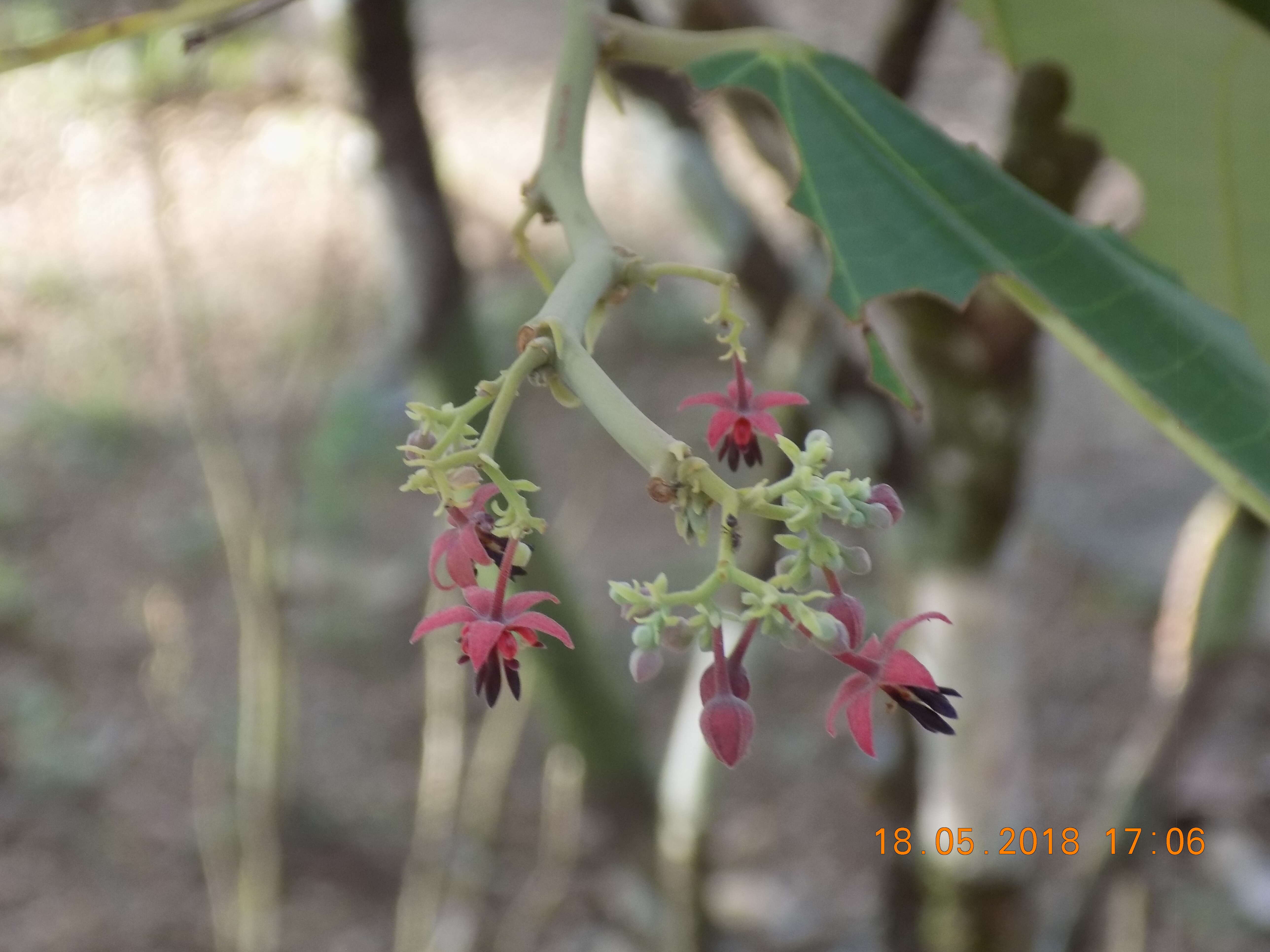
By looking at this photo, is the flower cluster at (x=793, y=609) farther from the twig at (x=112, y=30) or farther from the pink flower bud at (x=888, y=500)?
the twig at (x=112, y=30)

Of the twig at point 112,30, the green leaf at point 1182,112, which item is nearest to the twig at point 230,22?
the twig at point 112,30

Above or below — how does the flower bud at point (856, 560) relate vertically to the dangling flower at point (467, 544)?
above

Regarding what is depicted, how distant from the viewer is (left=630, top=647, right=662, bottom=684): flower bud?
1.42 feet

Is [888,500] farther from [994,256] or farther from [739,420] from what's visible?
[994,256]

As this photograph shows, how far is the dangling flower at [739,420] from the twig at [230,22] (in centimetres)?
37

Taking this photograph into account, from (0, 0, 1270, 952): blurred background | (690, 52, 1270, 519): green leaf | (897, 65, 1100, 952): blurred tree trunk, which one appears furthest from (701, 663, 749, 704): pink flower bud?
(897, 65, 1100, 952): blurred tree trunk

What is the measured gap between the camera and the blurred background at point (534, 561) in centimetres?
138

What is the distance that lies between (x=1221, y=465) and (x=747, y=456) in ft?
0.80

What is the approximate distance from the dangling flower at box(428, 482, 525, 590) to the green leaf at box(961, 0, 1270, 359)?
581mm

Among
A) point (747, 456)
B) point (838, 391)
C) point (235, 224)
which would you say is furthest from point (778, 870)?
point (235, 224)

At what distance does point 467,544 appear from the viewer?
0.48 meters

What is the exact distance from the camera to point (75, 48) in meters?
0.69

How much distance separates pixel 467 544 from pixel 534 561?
3.28 feet
